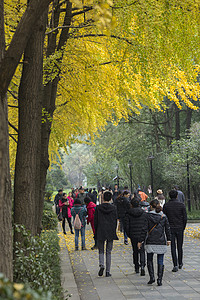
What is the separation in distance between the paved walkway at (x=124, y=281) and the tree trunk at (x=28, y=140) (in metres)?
1.80

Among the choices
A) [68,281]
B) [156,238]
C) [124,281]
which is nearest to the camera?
[156,238]

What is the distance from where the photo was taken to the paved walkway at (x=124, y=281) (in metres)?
7.68

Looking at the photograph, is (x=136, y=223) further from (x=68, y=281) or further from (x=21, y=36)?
(x=21, y=36)

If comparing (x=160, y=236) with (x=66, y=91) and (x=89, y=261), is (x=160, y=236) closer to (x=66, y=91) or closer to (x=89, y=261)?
(x=89, y=261)

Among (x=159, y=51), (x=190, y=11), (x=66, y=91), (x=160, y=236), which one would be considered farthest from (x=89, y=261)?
(x=190, y=11)

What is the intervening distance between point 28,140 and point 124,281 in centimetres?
395

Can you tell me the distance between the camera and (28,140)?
254 inches

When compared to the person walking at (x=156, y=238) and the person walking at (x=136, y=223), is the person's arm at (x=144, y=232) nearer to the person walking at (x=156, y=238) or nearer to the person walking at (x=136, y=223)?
the person walking at (x=156, y=238)

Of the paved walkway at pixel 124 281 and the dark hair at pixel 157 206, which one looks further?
the dark hair at pixel 157 206

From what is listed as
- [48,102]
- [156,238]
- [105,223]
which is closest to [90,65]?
[48,102]

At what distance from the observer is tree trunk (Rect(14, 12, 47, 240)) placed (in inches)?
253

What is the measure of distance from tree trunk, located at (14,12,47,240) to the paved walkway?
70.7 inches

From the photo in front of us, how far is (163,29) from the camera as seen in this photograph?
25.3 feet

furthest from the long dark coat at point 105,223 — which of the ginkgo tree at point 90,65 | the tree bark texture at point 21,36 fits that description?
the tree bark texture at point 21,36
